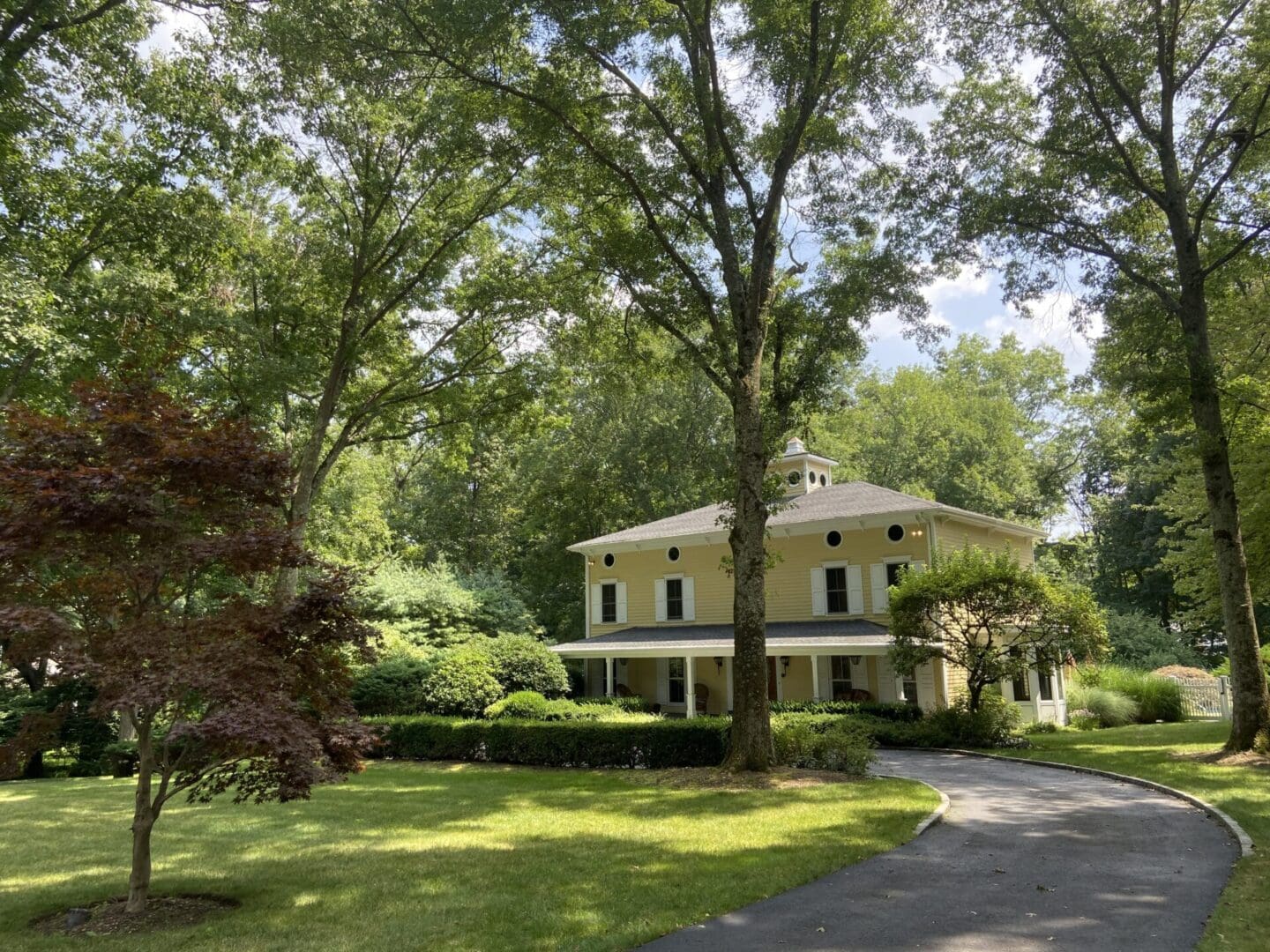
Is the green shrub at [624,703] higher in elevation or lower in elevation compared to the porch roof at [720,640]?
lower

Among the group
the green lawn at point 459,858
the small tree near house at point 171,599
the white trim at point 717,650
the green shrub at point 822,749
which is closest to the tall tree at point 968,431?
the white trim at point 717,650

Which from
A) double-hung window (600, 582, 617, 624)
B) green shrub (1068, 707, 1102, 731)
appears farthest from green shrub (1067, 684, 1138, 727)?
double-hung window (600, 582, 617, 624)

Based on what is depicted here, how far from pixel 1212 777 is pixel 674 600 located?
56.4 feet

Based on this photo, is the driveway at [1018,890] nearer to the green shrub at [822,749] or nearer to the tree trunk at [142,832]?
the green shrub at [822,749]

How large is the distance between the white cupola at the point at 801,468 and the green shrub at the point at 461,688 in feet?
40.7

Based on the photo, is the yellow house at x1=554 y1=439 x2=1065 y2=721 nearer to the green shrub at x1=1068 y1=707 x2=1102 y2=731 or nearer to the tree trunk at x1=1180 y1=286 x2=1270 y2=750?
the green shrub at x1=1068 y1=707 x2=1102 y2=731

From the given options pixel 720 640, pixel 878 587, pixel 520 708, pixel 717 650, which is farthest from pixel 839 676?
pixel 520 708

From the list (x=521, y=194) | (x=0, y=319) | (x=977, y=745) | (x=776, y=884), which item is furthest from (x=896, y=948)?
(x=521, y=194)

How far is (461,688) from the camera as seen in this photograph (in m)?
18.9

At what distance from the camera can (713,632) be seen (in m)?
24.4

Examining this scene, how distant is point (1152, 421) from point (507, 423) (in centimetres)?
1533

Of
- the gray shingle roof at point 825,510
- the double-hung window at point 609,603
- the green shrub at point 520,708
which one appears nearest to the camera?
the green shrub at point 520,708

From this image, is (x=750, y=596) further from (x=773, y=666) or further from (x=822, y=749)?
(x=773, y=666)

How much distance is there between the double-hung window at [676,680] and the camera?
86.3 feet
